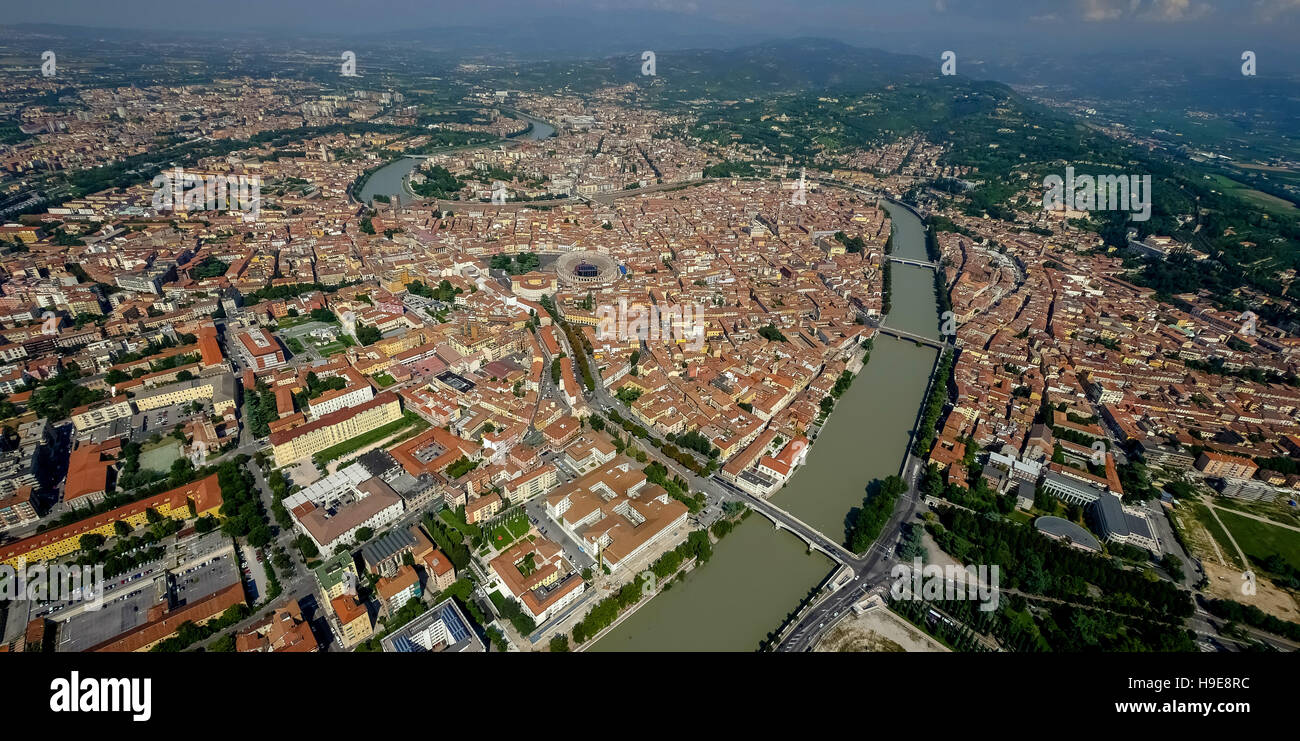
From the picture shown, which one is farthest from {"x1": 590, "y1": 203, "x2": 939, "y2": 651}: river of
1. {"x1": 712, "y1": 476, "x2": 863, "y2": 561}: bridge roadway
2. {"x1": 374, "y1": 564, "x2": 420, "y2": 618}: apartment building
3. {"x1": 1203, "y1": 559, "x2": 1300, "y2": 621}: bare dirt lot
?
{"x1": 1203, "y1": 559, "x2": 1300, "y2": 621}: bare dirt lot

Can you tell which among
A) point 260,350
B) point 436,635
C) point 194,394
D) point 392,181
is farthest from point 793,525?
point 392,181

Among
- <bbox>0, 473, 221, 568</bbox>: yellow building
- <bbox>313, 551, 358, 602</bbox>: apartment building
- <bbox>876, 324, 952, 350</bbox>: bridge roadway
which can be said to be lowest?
<bbox>313, 551, 358, 602</bbox>: apartment building

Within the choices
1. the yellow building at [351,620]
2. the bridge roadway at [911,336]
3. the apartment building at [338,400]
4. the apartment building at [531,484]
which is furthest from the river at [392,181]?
the yellow building at [351,620]

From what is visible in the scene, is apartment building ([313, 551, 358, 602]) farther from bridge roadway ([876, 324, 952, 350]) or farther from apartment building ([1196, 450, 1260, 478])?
apartment building ([1196, 450, 1260, 478])

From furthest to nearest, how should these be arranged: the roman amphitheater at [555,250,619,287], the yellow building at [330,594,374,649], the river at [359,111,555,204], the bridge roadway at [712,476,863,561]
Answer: the river at [359,111,555,204] < the roman amphitheater at [555,250,619,287] < the bridge roadway at [712,476,863,561] < the yellow building at [330,594,374,649]

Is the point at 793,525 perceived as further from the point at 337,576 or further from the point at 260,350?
the point at 260,350
